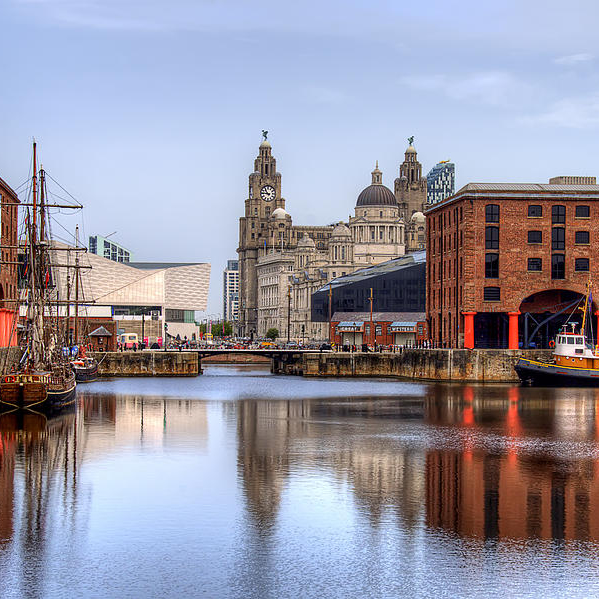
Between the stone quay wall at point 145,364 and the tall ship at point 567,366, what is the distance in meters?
47.2

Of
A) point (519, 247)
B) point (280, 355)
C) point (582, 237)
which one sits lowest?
point (280, 355)

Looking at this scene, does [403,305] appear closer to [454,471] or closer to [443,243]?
[443,243]

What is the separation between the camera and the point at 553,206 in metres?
105

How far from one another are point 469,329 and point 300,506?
70.9 m

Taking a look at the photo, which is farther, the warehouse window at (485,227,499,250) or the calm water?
the warehouse window at (485,227,499,250)

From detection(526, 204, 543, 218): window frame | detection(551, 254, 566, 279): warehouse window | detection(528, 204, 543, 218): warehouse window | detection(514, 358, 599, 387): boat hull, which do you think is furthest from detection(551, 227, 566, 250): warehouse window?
detection(514, 358, 599, 387): boat hull

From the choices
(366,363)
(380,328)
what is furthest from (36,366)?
(380,328)

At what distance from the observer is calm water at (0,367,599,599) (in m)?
28.5

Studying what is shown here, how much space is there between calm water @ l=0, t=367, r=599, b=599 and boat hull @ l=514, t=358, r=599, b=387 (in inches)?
1158

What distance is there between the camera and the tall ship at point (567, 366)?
9875 centimetres

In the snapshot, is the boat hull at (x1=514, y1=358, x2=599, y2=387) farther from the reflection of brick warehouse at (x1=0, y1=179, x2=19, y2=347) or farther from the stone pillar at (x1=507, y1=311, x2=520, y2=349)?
the reflection of brick warehouse at (x1=0, y1=179, x2=19, y2=347)

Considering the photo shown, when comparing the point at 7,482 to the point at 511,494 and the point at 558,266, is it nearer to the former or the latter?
the point at 511,494

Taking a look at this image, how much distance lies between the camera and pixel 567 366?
99.5m

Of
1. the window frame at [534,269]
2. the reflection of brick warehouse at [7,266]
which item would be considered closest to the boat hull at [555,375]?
the window frame at [534,269]
